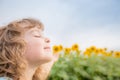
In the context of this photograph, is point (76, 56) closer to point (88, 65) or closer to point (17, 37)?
point (88, 65)

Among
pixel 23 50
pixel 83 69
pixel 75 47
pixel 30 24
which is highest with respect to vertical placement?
pixel 30 24

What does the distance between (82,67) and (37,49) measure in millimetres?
2268

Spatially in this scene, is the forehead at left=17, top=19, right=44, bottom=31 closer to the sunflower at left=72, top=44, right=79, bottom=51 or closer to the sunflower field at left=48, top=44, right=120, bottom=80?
the sunflower field at left=48, top=44, right=120, bottom=80

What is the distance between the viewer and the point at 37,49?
2.45m

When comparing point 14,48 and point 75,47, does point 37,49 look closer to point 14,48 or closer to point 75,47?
point 14,48

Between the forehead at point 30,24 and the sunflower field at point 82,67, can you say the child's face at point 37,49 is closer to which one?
the forehead at point 30,24

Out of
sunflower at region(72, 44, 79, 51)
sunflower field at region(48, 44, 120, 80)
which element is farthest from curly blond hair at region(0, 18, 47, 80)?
sunflower at region(72, 44, 79, 51)

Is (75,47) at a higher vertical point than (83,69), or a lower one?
higher

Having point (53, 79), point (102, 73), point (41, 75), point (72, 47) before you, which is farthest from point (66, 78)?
point (41, 75)

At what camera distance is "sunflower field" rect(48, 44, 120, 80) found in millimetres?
4480

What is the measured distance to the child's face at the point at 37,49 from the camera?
2.44m

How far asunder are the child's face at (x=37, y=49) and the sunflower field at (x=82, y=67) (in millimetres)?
1912

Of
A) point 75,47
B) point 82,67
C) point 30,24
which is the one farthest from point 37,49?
point 75,47

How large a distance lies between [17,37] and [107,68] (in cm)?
248
